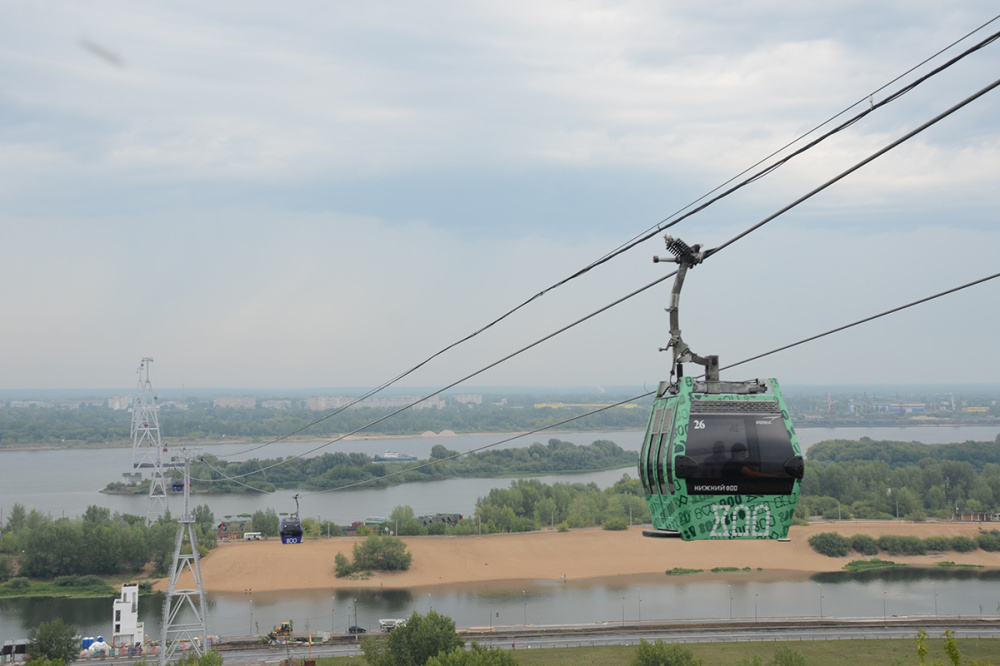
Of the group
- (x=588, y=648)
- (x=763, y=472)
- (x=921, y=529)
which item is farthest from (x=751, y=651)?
(x=921, y=529)

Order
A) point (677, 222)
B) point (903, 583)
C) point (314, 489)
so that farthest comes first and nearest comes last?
point (314, 489)
point (903, 583)
point (677, 222)

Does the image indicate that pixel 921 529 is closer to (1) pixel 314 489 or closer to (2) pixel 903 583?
(2) pixel 903 583

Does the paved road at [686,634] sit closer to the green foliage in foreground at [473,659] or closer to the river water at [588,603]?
the river water at [588,603]

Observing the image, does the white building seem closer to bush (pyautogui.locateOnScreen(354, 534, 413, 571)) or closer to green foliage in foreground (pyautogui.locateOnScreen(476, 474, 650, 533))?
bush (pyautogui.locateOnScreen(354, 534, 413, 571))

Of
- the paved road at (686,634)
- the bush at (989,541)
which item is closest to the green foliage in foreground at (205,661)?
the paved road at (686,634)

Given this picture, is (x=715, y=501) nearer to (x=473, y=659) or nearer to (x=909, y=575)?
(x=473, y=659)

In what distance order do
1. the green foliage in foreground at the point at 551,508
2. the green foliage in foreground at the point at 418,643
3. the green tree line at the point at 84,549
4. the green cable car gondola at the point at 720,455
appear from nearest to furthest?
the green cable car gondola at the point at 720,455
the green foliage in foreground at the point at 418,643
the green tree line at the point at 84,549
the green foliage in foreground at the point at 551,508
